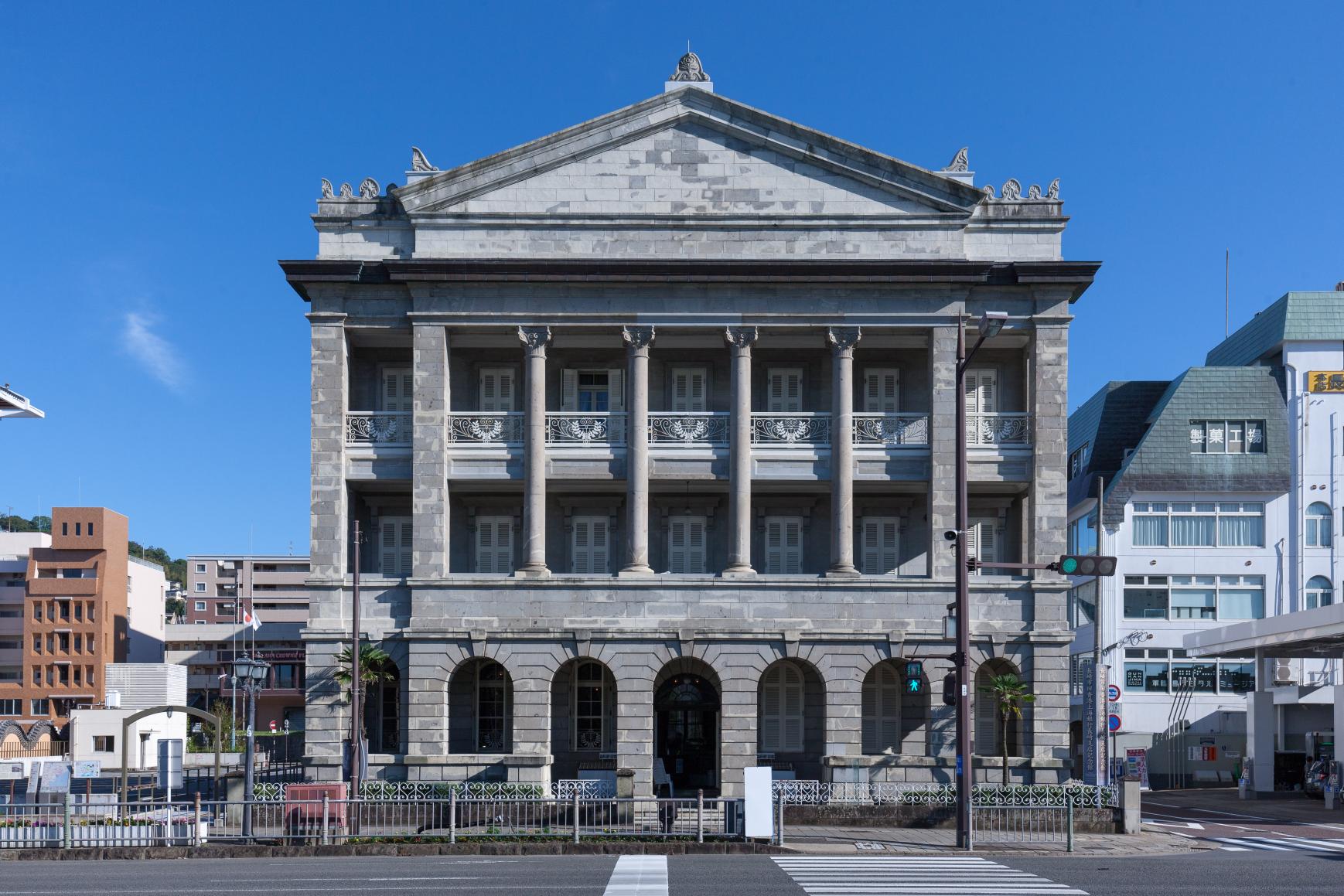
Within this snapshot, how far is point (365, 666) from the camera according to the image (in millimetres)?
35531

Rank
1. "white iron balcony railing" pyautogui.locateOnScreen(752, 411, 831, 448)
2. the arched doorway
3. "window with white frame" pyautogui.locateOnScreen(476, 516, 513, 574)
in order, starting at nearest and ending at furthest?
"white iron balcony railing" pyautogui.locateOnScreen(752, 411, 831, 448), the arched doorway, "window with white frame" pyautogui.locateOnScreen(476, 516, 513, 574)

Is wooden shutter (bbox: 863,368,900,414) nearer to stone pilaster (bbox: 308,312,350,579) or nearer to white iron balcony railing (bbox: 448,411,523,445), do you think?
white iron balcony railing (bbox: 448,411,523,445)

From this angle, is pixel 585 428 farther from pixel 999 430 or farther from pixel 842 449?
pixel 999 430

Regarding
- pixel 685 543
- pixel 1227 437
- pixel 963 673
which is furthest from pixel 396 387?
pixel 1227 437

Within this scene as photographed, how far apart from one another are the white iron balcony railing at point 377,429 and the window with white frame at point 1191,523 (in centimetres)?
3249

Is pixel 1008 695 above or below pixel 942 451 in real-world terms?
below

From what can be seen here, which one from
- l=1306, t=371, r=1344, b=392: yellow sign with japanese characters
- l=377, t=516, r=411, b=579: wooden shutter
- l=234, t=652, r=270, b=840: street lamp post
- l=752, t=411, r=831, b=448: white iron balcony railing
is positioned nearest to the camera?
l=234, t=652, r=270, b=840: street lamp post

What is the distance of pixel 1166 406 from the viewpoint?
57094mm

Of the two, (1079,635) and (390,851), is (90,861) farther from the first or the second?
(1079,635)

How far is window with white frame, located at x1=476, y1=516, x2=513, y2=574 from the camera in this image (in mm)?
38781

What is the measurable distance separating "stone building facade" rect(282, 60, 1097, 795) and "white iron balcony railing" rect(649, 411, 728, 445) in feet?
0.31

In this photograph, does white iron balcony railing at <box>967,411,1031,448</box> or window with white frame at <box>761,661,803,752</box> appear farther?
window with white frame at <box>761,661,803,752</box>

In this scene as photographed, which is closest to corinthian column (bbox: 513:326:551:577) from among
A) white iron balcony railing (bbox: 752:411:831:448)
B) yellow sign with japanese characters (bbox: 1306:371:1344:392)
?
white iron balcony railing (bbox: 752:411:831:448)

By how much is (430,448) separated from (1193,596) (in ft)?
113
